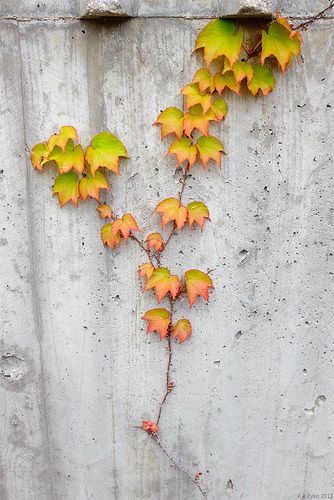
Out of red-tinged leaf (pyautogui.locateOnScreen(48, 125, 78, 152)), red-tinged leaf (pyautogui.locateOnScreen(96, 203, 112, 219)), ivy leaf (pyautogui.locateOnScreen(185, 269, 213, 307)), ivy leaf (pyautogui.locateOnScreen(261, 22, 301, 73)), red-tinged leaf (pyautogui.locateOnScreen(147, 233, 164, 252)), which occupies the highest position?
ivy leaf (pyautogui.locateOnScreen(261, 22, 301, 73))

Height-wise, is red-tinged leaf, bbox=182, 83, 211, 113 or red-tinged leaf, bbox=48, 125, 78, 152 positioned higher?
red-tinged leaf, bbox=182, 83, 211, 113

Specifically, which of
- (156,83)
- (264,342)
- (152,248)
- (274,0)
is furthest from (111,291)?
(274,0)

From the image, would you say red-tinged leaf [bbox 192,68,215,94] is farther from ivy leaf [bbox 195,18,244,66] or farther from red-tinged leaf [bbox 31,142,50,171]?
red-tinged leaf [bbox 31,142,50,171]

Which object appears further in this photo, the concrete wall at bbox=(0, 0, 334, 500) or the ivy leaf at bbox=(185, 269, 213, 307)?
the ivy leaf at bbox=(185, 269, 213, 307)

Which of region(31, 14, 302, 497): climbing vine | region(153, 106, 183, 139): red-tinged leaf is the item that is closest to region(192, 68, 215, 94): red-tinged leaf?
region(31, 14, 302, 497): climbing vine

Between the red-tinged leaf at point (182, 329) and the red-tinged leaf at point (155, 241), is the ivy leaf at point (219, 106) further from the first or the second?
the red-tinged leaf at point (182, 329)

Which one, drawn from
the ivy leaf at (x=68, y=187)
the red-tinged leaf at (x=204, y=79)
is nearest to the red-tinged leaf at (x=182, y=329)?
the ivy leaf at (x=68, y=187)

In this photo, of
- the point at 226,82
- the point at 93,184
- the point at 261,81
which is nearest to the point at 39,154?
the point at 93,184

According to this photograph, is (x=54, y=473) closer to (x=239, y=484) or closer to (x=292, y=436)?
(x=239, y=484)
